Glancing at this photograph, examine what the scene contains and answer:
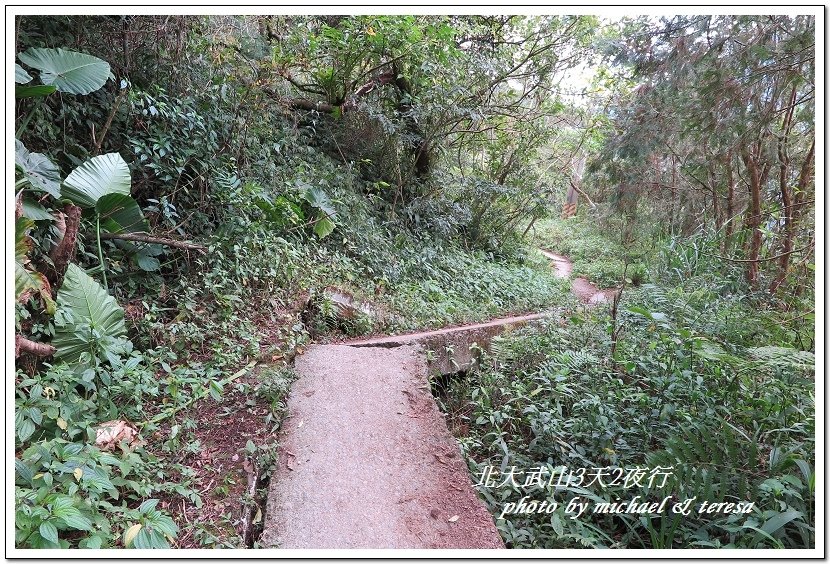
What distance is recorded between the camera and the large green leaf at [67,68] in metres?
3.11

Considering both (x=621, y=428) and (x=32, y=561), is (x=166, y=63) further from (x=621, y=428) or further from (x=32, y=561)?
(x=621, y=428)

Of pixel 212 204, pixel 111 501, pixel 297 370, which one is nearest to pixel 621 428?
pixel 297 370

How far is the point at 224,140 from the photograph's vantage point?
4891 mm

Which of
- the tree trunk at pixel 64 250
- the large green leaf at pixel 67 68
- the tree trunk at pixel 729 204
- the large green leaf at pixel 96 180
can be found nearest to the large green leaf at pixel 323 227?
the large green leaf at pixel 96 180

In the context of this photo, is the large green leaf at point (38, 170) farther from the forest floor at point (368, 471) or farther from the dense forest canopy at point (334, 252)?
the forest floor at point (368, 471)

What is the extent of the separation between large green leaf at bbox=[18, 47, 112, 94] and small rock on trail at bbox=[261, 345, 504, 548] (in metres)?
2.82

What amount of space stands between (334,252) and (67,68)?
10.8ft

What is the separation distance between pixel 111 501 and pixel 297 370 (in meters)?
1.60

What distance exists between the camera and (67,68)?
3.25 meters

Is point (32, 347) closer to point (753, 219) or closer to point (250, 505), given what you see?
point (250, 505)

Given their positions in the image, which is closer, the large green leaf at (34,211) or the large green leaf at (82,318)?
the large green leaf at (82,318)

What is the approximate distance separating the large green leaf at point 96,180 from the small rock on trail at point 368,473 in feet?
6.79

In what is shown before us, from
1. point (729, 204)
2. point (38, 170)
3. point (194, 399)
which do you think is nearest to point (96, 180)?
point (38, 170)

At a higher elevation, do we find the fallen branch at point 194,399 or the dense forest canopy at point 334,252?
the dense forest canopy at point 334,252
